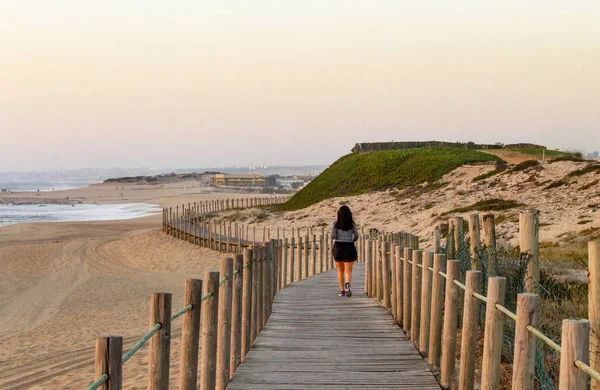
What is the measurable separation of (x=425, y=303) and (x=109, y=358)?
15.6 ft

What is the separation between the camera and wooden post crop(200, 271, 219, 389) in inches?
226

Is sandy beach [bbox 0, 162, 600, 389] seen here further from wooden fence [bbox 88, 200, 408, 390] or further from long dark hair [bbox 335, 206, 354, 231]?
long dark hair [bbox 335, 206, 354, 231]

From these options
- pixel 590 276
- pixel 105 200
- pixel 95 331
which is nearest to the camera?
pixel 590 276

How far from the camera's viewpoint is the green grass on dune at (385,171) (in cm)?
4206

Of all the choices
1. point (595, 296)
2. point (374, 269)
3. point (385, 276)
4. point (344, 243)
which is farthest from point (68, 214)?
point (595, 296)

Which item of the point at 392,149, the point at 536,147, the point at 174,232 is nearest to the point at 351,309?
the point at 174,232

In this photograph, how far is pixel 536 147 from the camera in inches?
2154

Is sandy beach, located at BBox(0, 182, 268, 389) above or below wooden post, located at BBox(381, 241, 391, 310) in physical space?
below

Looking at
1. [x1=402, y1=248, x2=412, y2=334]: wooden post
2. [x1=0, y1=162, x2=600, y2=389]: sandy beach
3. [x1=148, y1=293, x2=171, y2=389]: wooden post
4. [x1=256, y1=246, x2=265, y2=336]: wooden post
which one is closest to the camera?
[x1=148, y1=293, x2=171, y2=389]: wooden post

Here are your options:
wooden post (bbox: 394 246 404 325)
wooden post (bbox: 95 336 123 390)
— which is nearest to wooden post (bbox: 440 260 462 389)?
wooden post (bbox: 394 246 404 325)

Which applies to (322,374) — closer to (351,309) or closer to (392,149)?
(351,309)

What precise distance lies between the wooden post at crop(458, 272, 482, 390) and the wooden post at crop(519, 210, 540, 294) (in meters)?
2.91

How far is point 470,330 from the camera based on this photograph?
18.3 ft

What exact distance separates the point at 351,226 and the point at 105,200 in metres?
77.4
